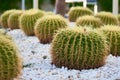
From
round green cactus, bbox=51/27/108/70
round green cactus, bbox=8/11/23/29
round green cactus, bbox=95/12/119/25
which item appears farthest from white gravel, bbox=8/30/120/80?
round green cactus, bbox=8/11/23/29

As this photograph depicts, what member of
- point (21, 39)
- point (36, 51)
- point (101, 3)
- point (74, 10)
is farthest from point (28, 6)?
point (36, 51)

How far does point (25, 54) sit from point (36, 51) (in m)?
0.31

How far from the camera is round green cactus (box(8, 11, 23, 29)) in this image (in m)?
11.5

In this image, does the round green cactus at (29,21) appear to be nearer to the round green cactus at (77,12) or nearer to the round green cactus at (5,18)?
the round green cactus at (77,12)

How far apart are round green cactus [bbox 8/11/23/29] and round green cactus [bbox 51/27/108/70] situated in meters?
5.53

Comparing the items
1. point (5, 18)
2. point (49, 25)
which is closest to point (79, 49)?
point (49, 25)

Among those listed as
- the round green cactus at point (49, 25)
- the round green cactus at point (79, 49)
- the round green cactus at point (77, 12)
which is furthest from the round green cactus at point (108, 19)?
the round green cactus at point (79, 49)

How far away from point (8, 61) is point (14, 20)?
6901 millimetres

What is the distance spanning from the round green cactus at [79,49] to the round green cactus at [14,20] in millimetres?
5530

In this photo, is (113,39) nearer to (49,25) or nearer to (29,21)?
(49,25)

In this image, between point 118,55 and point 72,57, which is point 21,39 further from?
point 72,57

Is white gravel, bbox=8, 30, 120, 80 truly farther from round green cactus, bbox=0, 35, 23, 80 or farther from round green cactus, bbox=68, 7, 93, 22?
round green cactus, bbox=68, 7, 93, 22

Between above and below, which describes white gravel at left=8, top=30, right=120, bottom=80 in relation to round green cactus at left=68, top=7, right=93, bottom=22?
below

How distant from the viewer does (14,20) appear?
11562 millimetres
